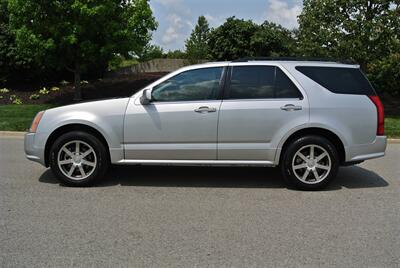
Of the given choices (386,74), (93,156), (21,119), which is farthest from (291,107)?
(386,74)

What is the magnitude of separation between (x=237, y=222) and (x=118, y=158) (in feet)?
6.97

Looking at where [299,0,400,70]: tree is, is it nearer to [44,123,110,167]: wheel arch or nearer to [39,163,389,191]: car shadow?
[39,163,389,191]: car shadow

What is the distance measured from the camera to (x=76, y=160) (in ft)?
20.4

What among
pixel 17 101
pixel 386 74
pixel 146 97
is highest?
pixel 386 74

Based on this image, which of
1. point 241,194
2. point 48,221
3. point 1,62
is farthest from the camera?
point 1,62

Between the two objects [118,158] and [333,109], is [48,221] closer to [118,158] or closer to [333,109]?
[118,158]

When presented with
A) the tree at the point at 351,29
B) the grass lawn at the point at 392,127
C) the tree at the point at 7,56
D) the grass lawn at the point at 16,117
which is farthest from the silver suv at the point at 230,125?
the tree at the point at 7,56

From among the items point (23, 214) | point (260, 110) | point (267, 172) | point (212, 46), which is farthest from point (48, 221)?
point (212, 46)

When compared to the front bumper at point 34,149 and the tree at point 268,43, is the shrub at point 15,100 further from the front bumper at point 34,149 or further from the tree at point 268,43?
the front bumper at point 34,149

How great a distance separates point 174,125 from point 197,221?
164 cm

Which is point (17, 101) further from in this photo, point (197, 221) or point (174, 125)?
point (197, 221)

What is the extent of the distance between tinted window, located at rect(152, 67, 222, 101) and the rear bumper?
1.99 m

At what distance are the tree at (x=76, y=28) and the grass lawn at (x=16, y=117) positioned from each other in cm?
214

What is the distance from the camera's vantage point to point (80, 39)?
16.3 meters
